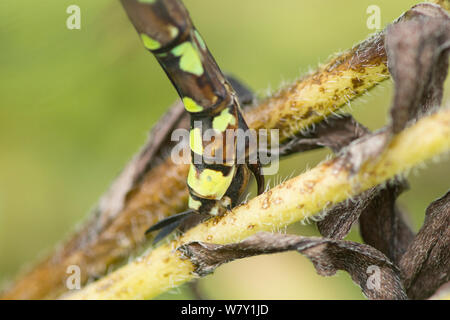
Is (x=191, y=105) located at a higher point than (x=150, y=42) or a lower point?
lower

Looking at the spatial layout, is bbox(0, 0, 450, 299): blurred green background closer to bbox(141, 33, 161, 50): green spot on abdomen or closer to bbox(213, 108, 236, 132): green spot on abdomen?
bbox(213, 108, 236, 132): green spot on abdomen

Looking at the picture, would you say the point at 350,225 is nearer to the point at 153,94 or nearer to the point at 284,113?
the point at 284,113
